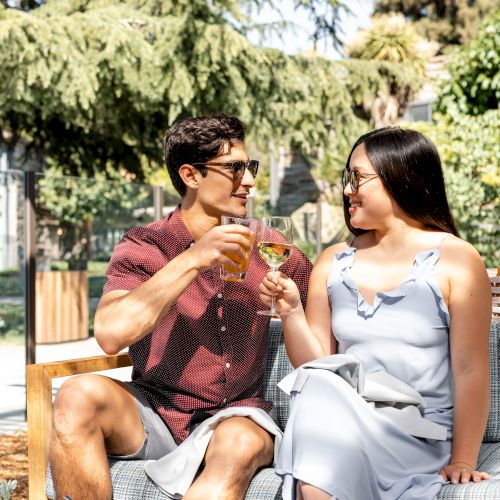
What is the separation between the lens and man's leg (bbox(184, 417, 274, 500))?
8.76 ft

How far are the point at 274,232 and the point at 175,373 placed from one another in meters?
0.67

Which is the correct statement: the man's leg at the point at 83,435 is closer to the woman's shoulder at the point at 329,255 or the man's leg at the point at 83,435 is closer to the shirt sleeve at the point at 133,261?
the shirt sleeve at the point at 133,261

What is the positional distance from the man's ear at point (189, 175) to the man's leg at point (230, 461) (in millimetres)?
972

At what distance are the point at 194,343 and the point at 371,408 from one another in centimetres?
78

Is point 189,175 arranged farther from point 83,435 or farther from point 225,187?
point 83,435

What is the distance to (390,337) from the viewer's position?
9.42 ft

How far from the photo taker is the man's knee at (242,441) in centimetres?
273

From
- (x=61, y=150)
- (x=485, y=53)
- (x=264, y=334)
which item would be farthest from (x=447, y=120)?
(x=264, y=334)

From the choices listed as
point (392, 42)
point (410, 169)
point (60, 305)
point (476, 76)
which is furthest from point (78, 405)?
point (392, 42)

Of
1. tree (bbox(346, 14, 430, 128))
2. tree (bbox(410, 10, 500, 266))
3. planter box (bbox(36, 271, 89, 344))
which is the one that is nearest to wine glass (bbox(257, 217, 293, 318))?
planter box (bbox(36, 271, 89, 344))

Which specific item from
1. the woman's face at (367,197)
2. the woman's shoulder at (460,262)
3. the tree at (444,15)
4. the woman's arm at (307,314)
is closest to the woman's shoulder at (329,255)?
the woman's arm at (307,314)

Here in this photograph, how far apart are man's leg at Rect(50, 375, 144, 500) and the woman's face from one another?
3.37 ft

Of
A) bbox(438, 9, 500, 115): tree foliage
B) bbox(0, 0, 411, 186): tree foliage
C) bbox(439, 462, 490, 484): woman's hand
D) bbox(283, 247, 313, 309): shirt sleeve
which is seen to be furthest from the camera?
bbox(438, 9, 500, 115): tree foliage

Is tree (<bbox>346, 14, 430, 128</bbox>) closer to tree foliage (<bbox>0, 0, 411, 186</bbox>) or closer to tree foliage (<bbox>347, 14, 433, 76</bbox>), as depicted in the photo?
tree foliage (<bbox>347, 14, 433, 76</bbox>)
